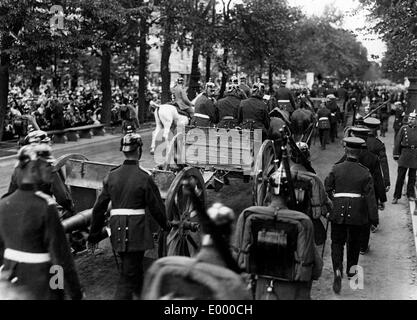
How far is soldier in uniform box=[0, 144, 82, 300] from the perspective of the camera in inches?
→ 175

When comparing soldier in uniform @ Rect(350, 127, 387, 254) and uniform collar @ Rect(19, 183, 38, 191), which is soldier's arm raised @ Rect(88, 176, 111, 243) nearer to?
uniform collar @ Rect(19, 183, 38, 191)

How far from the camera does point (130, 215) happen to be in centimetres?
580

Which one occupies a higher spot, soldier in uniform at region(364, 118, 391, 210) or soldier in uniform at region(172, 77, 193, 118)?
soldier in uniform at region(172, 77, 193, 118)

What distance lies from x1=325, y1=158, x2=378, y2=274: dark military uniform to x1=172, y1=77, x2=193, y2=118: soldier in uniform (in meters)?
7.40

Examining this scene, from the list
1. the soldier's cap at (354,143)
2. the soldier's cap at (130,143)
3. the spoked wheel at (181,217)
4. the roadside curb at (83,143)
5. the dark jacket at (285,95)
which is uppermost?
the dark jacket at (285,95)

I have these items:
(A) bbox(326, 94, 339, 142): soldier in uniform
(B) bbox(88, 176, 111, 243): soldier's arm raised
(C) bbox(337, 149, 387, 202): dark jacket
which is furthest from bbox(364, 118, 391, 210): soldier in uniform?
(A) bbox(326, 94, 339, 142): soldier in uniform

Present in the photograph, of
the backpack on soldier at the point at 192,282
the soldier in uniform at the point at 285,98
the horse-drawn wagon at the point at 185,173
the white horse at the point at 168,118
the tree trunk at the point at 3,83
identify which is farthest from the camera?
the tree trunk at the point at 3,83

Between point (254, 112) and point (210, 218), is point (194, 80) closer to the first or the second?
point (254, 112)

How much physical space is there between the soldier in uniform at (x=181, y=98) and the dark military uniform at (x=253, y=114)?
141 inches

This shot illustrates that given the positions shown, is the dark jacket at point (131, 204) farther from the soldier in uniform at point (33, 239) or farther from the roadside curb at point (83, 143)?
the roadside curb at point (83, 143)

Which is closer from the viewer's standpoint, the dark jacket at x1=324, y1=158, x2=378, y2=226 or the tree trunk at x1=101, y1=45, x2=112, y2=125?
the dark jacket at x1=324, y1=158, x2=378, y2=226

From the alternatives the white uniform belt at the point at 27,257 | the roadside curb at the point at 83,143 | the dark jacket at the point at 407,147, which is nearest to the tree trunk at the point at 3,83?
the roadside curb at the point at 83,143

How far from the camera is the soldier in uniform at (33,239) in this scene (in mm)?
4438

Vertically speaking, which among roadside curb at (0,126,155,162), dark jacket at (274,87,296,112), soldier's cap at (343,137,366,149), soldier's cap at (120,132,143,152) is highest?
dark jacket at (274,87,296,112)
